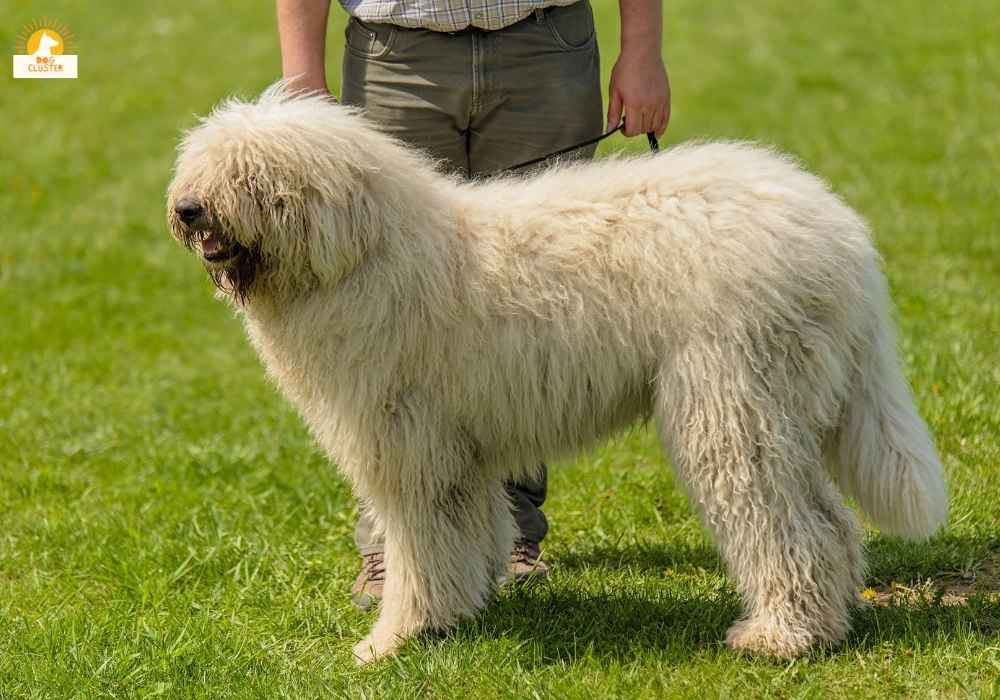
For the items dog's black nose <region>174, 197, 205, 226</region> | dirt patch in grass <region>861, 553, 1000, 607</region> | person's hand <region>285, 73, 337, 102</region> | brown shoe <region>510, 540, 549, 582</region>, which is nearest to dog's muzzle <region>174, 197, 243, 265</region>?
dog's black nose <region>174, 197, 205, 226</region>

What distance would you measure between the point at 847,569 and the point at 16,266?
24.0ft

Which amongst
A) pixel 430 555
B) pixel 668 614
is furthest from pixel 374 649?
pixel 668 614

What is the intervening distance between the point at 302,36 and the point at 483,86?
655mm

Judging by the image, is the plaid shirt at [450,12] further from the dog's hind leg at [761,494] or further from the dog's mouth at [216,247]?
the dog's hind leg at [761,494]

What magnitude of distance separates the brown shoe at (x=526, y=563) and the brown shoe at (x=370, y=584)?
1.61 ft

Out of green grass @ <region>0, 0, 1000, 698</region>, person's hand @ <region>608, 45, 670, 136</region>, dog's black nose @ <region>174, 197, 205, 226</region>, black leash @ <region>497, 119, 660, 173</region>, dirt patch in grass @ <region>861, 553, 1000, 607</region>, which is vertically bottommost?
dirt patch in grass @ <region>861, 553, 1000, 607</region>

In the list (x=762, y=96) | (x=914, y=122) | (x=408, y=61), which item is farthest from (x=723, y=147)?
(x=762, y=96)

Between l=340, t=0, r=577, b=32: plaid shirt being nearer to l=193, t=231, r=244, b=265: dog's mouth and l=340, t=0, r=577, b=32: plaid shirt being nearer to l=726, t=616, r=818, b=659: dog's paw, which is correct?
l=193, t=231, r=244, b=265: dog's mouth

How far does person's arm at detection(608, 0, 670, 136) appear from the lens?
14.3 feet

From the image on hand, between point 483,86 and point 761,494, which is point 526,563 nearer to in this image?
point 761,494

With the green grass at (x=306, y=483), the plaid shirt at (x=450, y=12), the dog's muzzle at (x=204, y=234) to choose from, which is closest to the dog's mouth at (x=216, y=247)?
the dog's muzzle at (x=204, y=234)

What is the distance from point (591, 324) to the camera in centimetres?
376

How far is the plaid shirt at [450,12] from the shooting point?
13.9ft

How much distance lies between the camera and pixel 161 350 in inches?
321
